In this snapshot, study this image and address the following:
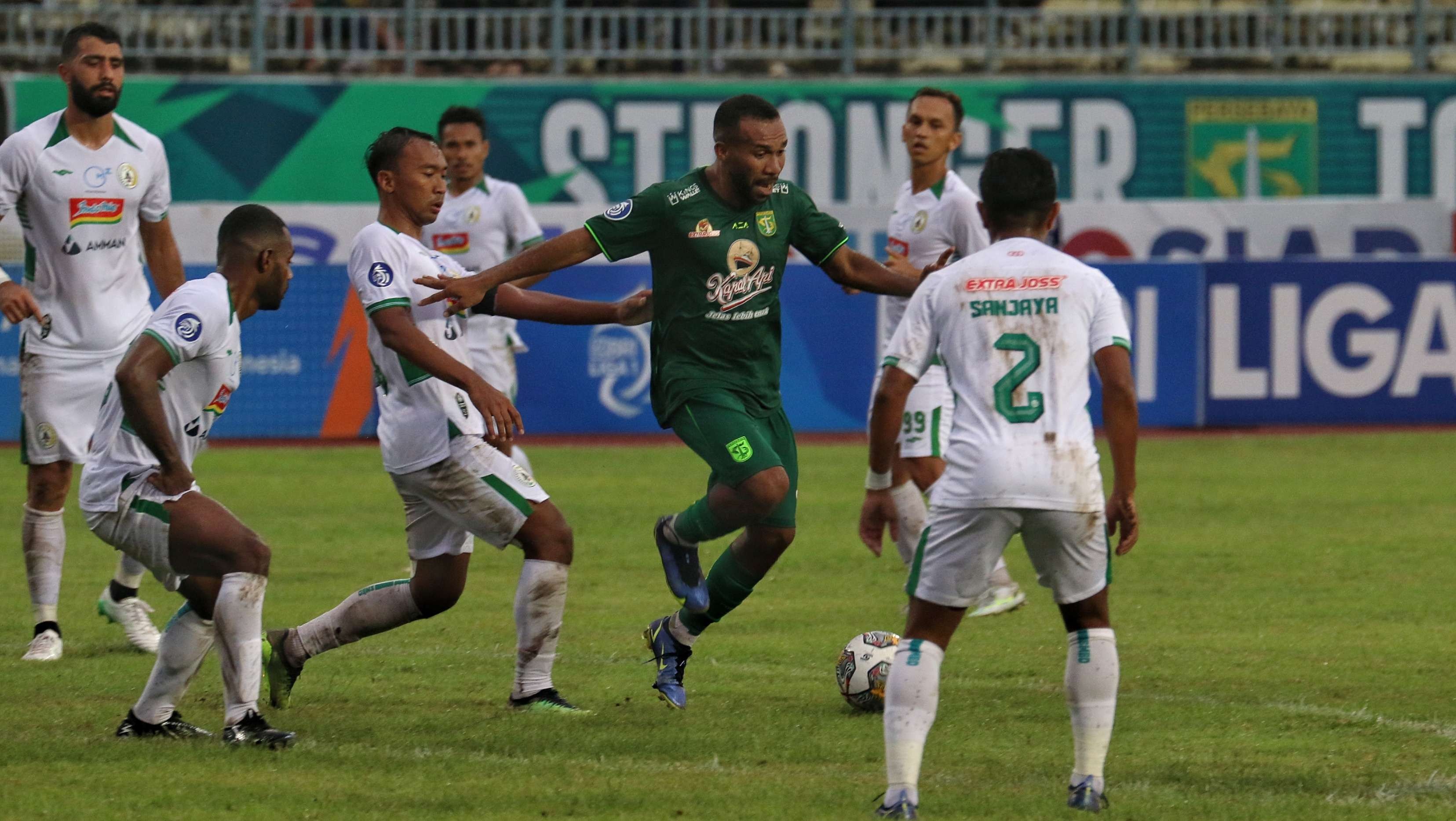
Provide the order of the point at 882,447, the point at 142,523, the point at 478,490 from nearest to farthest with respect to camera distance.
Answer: the point at 882,447 → the point at 142,523 → the point at 478,490

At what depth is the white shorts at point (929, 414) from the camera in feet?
30.2

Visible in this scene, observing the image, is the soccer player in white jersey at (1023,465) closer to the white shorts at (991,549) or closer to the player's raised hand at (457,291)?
the white shorts at (991,549)

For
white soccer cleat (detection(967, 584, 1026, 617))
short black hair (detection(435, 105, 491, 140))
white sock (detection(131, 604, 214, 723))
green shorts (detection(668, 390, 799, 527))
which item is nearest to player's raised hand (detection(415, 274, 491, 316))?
green shorts (detection(668, 390, 799, 527))

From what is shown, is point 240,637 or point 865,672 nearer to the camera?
point 240,637

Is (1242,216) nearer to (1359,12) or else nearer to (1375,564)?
(1359,12)

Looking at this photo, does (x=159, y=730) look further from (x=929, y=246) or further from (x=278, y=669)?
(x=929, y=246)

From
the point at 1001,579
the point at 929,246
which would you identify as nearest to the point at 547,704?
the point at 1001,579

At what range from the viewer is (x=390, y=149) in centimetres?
670

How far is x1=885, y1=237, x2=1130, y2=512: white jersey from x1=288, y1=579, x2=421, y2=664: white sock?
241cm

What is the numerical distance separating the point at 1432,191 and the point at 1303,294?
7628 mm

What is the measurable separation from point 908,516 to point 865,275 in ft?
7.84

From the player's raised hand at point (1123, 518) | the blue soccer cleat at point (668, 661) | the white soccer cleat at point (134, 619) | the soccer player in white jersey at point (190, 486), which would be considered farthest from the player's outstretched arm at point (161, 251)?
the player's raised hand at point (1123, 518)

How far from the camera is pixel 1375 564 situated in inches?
424

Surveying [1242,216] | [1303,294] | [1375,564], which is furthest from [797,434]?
[1375,564]
